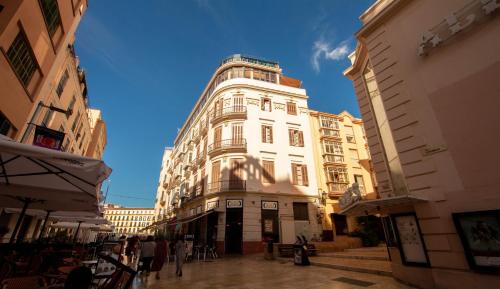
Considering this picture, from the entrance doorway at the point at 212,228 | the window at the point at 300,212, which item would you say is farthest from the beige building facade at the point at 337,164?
the entrance doorway at the point at 212,228

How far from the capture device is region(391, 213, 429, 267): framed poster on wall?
19.6 feet

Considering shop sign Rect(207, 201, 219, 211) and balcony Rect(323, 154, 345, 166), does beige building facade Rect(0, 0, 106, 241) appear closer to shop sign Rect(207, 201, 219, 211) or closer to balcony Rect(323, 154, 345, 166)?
shop sign Rect(207, 201, 219, 211)

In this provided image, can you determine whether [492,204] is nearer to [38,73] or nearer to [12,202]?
[12,202]

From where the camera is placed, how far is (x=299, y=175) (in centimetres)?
2175

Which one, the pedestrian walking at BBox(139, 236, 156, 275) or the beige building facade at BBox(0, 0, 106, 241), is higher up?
the beige building facade at BBox(0, 0, 106, 241)

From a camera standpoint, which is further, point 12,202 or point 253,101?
point 253,101

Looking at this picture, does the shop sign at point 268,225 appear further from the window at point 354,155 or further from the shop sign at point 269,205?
the window at point 354,155

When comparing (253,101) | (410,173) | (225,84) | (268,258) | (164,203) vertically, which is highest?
(225,84)

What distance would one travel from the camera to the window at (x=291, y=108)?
24858mm

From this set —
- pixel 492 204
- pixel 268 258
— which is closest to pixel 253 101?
pixel 268 258

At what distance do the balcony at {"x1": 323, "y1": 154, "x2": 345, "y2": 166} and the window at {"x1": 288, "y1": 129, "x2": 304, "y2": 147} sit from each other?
287 cm

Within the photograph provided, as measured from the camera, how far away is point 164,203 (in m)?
39.6

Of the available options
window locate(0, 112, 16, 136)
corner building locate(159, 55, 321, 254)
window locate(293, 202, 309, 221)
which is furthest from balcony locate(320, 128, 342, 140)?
window locate(0, 112, 16, 136)

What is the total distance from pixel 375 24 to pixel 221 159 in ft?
52.7
